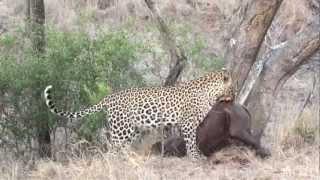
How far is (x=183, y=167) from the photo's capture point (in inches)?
410

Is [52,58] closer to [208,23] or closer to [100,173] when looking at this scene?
[100,173]

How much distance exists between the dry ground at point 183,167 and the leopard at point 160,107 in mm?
746

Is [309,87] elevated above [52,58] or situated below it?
below

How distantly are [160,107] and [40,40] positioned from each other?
2.19m

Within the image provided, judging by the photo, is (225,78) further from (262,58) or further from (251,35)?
(251,35)

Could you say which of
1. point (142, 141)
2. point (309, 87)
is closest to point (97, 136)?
point (142, 141)

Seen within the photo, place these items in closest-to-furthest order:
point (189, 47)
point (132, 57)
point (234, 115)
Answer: point (234, 115), point (132, 57), point (189, 47)

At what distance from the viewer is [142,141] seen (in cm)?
1229

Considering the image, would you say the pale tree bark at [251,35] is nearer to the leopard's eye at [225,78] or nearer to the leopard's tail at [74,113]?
the leopard's eye at [225,78]

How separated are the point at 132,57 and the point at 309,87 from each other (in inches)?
238

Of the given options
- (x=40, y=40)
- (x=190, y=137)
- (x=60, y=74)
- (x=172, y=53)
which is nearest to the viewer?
(x=190, y=137)

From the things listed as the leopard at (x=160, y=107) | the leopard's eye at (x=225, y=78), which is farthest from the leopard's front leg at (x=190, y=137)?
the leopard's eye at (x=225, y=78)

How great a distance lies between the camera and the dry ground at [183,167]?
942 cm

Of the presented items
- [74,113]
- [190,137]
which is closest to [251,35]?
[190,137]
